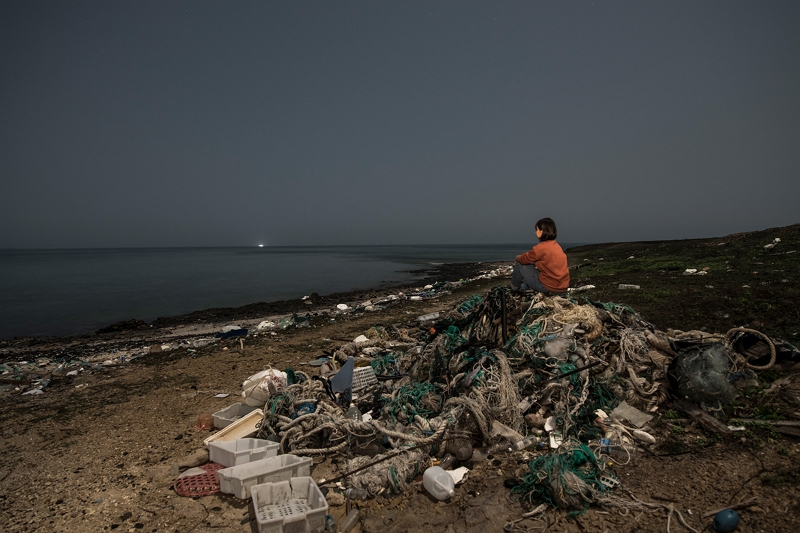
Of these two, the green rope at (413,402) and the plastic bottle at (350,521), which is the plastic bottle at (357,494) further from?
the green rope at (413,402)

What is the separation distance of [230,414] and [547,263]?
482 centimetres

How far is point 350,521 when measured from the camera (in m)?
3.17

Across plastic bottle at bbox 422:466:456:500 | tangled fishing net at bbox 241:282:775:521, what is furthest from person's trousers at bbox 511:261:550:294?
plastic bottle at bbox 422:466:456:500

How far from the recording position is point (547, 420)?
164 inches

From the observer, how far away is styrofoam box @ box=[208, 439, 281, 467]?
3.90m

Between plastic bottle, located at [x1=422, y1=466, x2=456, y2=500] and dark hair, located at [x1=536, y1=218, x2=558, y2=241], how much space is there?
370cm

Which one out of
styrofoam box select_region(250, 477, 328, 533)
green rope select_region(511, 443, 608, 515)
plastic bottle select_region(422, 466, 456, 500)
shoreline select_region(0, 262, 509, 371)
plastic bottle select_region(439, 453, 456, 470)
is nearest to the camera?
styrofoam box select_region(250, 477, 328, 533)

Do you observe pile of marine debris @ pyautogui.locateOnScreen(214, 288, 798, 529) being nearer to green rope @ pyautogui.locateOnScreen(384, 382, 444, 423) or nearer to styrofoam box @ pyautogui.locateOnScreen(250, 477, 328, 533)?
green rope @ pyautogui.locateOnScreen(384, 382, 444, 423)

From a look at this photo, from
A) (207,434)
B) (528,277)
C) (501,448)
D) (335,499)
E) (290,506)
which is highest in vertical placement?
(528,277)

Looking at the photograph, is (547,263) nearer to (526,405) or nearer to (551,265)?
(551,265)

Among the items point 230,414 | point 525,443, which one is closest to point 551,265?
point 525,443

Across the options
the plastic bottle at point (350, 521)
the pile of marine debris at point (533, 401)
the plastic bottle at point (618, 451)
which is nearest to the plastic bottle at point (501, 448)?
the pile of marine debris at point (533, 401)

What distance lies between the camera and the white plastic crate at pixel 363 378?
552 cm

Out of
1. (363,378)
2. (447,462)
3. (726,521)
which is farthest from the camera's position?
(363,378)
